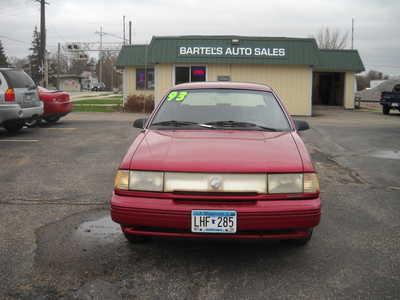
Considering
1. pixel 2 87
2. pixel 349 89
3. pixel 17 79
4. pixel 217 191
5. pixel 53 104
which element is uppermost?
pixel 349 89

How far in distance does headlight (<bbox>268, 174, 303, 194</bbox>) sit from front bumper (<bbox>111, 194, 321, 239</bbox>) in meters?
0.08

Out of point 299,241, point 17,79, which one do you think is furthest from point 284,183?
point 17,79

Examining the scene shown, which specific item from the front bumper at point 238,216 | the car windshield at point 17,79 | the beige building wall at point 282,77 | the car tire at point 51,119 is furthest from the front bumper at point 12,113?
the beige building wall at point 282,77

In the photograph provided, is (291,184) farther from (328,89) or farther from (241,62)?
(328,89)

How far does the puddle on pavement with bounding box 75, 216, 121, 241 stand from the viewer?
4.21 meters

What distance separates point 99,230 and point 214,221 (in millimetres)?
1636

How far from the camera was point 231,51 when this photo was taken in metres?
21.7

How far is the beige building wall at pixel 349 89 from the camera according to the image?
27.4 meters

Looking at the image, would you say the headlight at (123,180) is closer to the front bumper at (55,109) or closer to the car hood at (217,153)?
the car hood at (217,153)

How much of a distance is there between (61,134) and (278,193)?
31.6ft

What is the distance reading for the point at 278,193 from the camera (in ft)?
10.9

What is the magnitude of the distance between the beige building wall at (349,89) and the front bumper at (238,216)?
2595 cm

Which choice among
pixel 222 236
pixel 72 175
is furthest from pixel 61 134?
pixel 222 236

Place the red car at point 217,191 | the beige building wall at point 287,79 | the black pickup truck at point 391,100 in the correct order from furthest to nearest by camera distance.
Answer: the black pickup truck at point 391,100 < the beige building wall at point 287,79 < the red car at point 217,191
